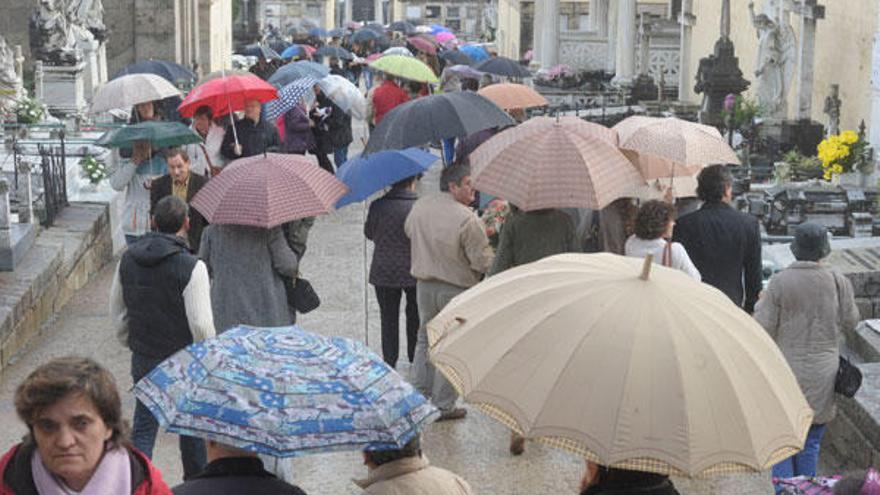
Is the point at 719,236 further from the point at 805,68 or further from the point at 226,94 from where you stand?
the point at 805,68

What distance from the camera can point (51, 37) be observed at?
23.1 metres

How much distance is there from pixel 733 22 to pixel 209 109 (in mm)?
19646

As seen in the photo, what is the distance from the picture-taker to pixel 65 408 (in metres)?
4.20

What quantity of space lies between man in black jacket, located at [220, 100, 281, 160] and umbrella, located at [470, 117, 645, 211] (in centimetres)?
364

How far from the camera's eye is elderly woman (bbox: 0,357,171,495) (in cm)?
418

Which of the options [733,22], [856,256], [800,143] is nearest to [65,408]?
[856,256]

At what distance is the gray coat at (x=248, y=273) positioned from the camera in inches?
323

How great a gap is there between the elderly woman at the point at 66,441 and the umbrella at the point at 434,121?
18.1 feet

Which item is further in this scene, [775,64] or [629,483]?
[775,64]

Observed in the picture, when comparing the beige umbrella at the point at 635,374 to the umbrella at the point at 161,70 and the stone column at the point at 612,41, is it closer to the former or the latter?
the umbrella at the point at 161,70

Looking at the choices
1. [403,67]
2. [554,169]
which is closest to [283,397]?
[554,169]

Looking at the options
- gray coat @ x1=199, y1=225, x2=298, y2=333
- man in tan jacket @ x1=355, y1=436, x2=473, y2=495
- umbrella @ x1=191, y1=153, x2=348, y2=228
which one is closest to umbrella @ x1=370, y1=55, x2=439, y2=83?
umbrella @ x1=191, y1=153, x2=348, y2=228

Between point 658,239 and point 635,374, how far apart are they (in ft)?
11.8

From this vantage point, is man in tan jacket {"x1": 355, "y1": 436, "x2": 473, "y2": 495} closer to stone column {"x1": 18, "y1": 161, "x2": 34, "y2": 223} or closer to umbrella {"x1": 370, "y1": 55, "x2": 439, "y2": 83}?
stone column {"x1": 18, "y1": 161, "x2": 34, "y2": 223}
